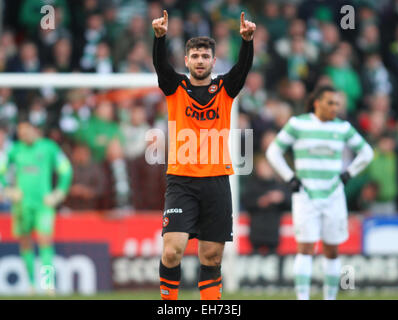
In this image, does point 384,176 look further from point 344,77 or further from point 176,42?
point 176,42

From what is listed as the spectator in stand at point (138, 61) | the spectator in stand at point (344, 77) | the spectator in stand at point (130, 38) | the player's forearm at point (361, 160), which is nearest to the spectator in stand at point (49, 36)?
the spectator in stand at point (130, 38)

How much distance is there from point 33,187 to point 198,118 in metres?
5.88

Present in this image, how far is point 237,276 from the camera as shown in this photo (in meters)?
10.7

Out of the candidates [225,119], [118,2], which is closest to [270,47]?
[118,2]

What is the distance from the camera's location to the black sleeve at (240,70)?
5926mm

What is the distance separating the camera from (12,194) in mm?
11125

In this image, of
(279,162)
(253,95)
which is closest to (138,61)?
(253,95)

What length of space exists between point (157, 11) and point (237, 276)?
5.13 meters

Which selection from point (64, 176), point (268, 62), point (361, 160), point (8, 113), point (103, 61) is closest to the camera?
point (361, 160)

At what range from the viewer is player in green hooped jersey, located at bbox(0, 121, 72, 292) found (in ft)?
35.4

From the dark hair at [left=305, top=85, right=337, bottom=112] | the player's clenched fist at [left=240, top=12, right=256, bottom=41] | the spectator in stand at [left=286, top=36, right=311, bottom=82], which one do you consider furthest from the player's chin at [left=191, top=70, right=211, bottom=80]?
the spectator in stand at [left=286, top=36, right=311, bottom=82]

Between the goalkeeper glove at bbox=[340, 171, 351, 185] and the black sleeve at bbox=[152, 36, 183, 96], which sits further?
the goalkeeper glove at bbox=[340, 171, 351, 185]

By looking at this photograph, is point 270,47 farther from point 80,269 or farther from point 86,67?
point 80,269

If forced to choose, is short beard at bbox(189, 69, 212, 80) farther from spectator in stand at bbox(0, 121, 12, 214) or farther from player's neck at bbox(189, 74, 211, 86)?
spectator in stand at bbox(0, 121, 12, 214)
